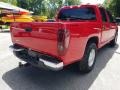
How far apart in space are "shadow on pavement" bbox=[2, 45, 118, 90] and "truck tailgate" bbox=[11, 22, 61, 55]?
80 centimetres

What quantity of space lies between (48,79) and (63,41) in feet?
4.57

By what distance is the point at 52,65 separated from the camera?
4324 millimetres

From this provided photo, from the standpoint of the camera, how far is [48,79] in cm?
520

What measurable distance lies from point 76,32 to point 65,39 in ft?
1.71

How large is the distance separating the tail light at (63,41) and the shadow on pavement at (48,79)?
0.95 metres

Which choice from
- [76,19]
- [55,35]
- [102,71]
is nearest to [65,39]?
[55,35]

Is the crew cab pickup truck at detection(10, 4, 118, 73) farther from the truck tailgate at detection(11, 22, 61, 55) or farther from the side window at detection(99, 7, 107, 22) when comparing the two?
the side window at detection(99, 7, 107, 22)

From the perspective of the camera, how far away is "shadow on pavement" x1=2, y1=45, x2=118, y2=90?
15.5ft

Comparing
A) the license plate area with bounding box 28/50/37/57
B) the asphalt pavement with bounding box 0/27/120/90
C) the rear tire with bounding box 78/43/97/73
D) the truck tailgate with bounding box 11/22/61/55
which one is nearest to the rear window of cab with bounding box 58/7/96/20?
the rear tire with bounding box 78/43/97/73

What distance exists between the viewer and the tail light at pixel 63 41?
4.21 metres

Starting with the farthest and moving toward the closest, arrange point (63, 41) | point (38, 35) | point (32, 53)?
point (32, 53)
point (38, 35)
point (63, 41)

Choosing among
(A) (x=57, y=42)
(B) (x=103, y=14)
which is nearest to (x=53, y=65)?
(A) (x=57, y=42)

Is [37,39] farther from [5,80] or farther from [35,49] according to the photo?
[5,80]

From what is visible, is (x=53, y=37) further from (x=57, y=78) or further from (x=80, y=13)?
(x=80, y=13)
